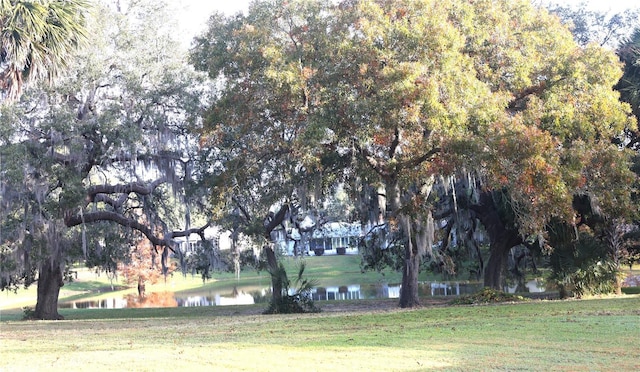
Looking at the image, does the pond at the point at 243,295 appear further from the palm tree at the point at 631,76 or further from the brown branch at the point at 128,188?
the brown branch at the point at 128,188

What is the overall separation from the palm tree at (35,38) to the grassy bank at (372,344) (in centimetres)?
567

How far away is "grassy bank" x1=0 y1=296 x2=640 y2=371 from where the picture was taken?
318 inches

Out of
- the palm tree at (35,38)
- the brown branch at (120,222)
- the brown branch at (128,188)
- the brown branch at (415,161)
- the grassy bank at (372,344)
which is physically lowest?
the grassy bank at (372,344)

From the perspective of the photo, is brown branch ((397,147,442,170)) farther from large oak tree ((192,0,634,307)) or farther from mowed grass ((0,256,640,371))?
mowed grass ((0,256,640,371))

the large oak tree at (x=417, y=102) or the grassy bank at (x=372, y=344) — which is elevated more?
the large oak tree at (x=417, y=102)

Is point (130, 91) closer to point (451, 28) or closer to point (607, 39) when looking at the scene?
point (451, 28)

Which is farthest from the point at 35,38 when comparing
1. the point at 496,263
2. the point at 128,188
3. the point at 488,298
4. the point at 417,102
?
the point at 496,263

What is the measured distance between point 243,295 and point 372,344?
2950cm

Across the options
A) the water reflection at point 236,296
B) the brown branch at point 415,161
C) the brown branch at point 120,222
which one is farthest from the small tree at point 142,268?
the brown branch at point 415,161

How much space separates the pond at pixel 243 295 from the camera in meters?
33.4

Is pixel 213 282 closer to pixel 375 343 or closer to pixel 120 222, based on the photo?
Answer: pixel 120 222

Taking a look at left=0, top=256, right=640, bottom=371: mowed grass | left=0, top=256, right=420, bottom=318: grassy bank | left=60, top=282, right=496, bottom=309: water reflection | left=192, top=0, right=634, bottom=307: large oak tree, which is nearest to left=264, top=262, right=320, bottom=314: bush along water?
left=192, top=0, right=634, bottom=307: large oak tree

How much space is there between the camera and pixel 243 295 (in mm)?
38656

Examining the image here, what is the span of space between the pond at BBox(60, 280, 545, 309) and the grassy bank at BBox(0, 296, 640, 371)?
708 inches
